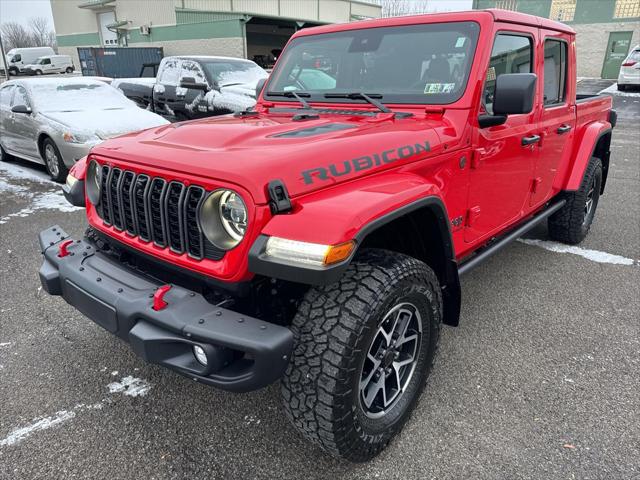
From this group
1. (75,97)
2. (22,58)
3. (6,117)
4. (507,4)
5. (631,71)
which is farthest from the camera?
(22,58)

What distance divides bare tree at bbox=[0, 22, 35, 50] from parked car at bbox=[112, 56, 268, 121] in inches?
3337

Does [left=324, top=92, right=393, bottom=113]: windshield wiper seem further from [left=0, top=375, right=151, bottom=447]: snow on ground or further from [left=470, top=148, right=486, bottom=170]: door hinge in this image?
[left=0, top=375, right=151, bottom=447]: snow on ground

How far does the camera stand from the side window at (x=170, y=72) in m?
9.67

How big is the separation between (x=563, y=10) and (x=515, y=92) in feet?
98.1

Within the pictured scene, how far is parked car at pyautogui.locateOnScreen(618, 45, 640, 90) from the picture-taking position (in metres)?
18.1

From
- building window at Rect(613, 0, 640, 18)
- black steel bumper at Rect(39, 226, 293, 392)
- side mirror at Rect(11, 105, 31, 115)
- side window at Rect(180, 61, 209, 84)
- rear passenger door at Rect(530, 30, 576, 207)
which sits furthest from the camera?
building window at Rect(613, 0, 640, 18)

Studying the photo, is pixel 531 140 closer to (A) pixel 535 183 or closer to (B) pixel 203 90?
(A) pixel 535 183

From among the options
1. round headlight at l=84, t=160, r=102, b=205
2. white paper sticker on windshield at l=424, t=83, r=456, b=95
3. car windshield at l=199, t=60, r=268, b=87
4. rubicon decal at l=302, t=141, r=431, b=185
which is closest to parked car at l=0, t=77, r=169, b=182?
car windshield at l=199, t=60, r=268, b=87

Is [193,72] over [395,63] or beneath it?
beneath

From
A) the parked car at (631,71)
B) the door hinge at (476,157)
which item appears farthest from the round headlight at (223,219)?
the parked car at (631,71)

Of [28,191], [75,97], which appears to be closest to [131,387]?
[28,191]

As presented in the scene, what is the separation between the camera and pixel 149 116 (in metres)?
7.45

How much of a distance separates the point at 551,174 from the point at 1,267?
467 cm

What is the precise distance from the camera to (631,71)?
18.2 m
